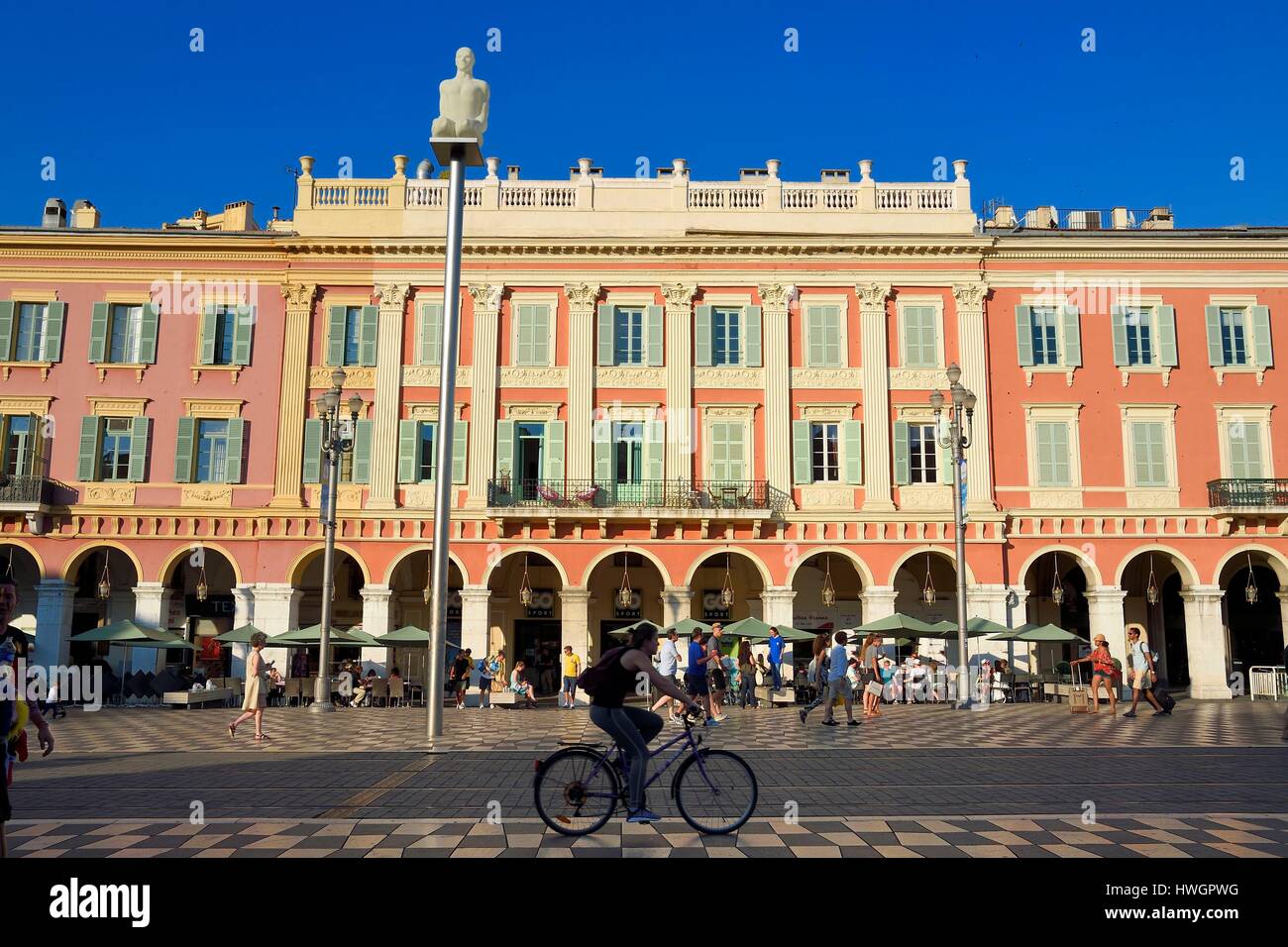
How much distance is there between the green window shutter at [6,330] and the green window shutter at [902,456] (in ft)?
91.8

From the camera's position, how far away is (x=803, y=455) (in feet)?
110

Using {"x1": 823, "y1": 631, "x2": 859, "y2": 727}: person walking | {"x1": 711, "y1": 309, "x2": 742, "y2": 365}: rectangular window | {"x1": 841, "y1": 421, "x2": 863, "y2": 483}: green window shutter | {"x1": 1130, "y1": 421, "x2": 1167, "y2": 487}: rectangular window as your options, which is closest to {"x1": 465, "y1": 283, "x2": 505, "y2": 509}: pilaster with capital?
{"x1": 711, "y1": 309, "x2": 742, "y2": 365}: rectangular window

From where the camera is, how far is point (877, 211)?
114 feet

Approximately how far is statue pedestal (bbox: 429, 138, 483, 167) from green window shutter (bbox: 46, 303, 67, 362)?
925 inches

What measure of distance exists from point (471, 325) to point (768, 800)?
2602 cm

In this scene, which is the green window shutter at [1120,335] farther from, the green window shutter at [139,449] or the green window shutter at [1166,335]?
the green window shutter at [139,449]

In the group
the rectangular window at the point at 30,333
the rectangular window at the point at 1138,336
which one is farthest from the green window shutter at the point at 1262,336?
the rectangular window at the point at 30,333

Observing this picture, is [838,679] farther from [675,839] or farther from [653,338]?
[653,338]

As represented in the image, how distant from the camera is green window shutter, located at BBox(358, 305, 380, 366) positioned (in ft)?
113

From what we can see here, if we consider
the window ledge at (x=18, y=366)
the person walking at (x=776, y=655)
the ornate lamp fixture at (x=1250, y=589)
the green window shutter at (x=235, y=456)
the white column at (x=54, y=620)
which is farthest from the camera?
the window ledge at (x=18, y=366)

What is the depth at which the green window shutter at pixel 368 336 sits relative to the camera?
34.3 meters

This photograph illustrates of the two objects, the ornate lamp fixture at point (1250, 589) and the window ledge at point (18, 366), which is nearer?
the ornate lamp fixture at point (1250, 589)
